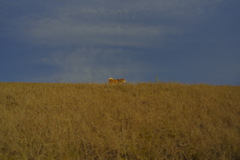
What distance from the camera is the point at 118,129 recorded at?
611 centimetres

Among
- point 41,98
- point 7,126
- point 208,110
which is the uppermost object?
point 41,98

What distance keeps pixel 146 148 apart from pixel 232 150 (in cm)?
185

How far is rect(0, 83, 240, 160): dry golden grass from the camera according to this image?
192 inches

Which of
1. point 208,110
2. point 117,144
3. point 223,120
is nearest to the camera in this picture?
point 117,144

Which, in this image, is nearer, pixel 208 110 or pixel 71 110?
pixel 71 110

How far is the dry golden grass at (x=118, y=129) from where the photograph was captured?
487 centimetres

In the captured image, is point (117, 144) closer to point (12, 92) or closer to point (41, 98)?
point (41, 98)

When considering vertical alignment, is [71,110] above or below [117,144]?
above

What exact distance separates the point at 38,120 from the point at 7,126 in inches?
31.0

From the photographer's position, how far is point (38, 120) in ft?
21.5

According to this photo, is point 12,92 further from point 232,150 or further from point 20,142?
point 232,150

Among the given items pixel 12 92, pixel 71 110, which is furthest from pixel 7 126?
pixel 12 92

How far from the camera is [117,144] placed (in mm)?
4961

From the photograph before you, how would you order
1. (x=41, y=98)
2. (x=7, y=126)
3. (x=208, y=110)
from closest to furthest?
1. (x=7, y=126)
2. (x=208, y=110)
3. (x=41, y=98)
